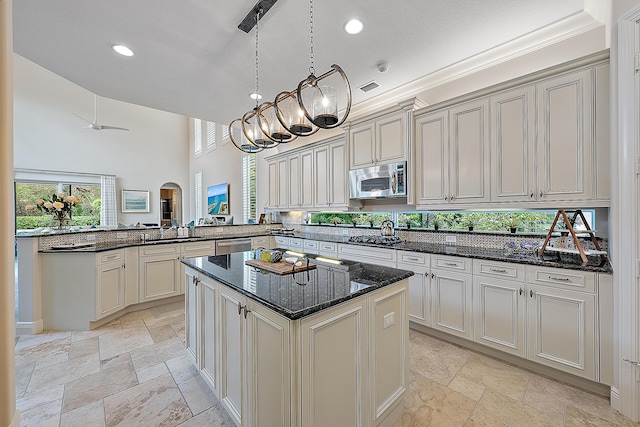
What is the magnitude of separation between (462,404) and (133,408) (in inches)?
91.5

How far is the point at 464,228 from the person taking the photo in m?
3.16

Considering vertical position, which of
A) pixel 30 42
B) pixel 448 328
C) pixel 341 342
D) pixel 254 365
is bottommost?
pixel 448 328

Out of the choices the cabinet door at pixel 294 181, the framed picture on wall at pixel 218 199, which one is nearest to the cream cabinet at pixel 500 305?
the cabinet door at pixel 294 181

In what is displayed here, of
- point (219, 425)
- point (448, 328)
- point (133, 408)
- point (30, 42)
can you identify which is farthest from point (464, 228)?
point (30, 42)

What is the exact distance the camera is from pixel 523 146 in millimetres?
2416

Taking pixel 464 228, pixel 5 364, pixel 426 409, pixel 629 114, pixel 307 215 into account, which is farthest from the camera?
pixel 307 215

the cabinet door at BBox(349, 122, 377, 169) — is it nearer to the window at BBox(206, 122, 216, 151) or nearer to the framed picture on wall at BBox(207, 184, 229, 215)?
the framed picture on wall at BBox(207, 184, 229, 215)

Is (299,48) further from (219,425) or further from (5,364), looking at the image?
(219,425)

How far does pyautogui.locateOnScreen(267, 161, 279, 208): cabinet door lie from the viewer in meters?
5.45

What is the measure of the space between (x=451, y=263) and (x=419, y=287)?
0.47 meters

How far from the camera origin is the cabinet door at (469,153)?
2660 mm

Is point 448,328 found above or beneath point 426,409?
above

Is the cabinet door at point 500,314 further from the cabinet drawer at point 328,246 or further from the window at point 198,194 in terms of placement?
the window at point 198,194

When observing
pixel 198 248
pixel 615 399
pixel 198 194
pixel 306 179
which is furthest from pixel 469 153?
pixel 198 194
